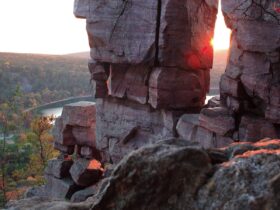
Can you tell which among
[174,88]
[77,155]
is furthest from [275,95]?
[77,155]

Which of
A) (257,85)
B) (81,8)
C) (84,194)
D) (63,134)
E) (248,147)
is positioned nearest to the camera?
(248,147)

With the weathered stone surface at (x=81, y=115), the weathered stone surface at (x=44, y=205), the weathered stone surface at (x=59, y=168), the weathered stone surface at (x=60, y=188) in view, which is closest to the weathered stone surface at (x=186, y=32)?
the weathered stone surface at (x=81, y=115)

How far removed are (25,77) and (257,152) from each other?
69212 millimetres

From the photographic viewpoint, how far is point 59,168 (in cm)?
1692

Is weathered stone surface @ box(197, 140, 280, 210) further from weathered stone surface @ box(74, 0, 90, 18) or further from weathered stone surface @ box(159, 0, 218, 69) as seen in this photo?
weathered stone surface @ box(74, 0, 90, 18)

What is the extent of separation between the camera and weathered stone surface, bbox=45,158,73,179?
16.9 metres

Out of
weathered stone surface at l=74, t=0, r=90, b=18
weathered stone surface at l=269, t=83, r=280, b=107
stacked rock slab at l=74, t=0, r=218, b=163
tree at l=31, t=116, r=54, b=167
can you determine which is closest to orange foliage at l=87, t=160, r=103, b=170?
stacked rock slab at l=74, t=0, r=218, b=163

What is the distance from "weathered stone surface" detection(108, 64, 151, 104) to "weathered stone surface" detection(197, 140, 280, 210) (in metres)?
9.43

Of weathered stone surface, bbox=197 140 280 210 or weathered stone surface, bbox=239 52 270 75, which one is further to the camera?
weathered stone surface, bbox=239 52 270 75

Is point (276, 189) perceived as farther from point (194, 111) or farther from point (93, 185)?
point (93, 185)

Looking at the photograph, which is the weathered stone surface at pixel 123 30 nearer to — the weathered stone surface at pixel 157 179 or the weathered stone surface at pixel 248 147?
the weathered stone surface at pixel 248 147

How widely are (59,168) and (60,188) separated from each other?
77 centimetres

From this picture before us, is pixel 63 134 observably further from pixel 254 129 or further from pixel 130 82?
pixel 254 129

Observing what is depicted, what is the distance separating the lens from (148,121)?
546 inches
